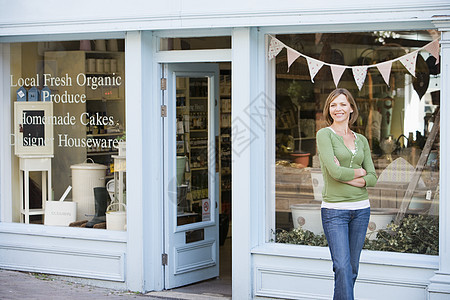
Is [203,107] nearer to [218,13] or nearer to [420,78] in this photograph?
[218,13]

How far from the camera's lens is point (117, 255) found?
308 inches

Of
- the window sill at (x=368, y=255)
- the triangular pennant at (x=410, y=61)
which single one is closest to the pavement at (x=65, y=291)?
the window sill at (x=368, y=255)

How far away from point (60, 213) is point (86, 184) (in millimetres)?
458

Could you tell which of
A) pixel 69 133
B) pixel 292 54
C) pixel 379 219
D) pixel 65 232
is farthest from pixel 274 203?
pixel 69 133

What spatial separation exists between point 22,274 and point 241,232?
2771 millimetres

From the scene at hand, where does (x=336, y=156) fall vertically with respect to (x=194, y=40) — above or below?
below

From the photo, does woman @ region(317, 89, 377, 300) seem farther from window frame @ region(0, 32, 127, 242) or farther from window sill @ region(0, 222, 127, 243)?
window frame @ region(0, 32, 127, 242)

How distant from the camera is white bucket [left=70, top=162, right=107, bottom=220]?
836cm

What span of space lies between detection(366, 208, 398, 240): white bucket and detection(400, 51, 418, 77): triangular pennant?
133 centimetres

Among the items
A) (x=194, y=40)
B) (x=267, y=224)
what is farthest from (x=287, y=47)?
(x=267, y=224)

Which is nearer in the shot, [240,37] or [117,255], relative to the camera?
[240,37]

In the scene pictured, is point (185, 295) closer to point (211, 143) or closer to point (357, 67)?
point (211, 143)

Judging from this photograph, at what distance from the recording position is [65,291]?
7711mm

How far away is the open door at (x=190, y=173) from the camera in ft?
25.7
